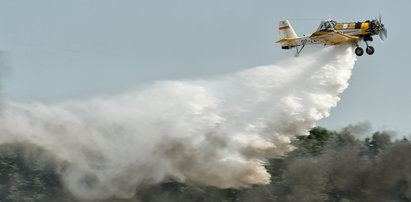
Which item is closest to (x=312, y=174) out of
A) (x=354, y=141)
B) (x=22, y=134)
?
(x=354, y=141)

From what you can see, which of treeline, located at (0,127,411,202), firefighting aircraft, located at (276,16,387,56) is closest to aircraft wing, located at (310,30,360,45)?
firefighting aircraft, located at (276,16,387,56)

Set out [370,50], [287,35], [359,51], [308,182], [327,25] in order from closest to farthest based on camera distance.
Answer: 1. [370,50]
2. [359,51]
3. [327,25]
4. [287,35]
5. [308,182]

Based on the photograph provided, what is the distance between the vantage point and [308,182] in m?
49.0

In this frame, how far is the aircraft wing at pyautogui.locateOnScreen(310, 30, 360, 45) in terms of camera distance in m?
33.0

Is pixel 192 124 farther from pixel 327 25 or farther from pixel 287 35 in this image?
pixel 327 25

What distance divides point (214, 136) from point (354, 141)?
32.5 metres

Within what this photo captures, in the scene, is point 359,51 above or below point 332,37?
below

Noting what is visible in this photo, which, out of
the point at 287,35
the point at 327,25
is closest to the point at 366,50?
the point at 327,25

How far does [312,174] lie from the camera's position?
49500mm

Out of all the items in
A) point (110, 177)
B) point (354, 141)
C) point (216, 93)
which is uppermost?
point (354, 141)

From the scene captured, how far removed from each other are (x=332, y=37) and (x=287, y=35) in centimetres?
285

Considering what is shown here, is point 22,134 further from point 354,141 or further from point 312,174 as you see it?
point 354,141

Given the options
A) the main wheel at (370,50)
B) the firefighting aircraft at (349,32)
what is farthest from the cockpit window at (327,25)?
the main wheel at (370,50)

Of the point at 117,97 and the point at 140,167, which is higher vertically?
the point at 117,97
